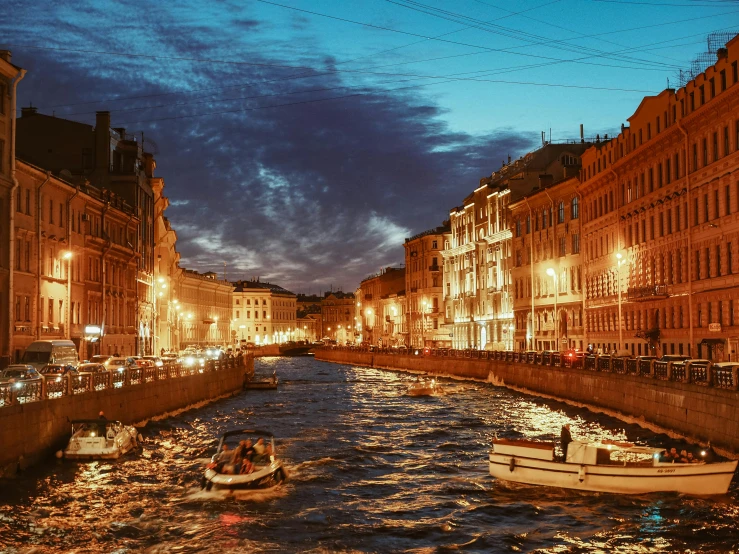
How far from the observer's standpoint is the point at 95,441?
35562mm

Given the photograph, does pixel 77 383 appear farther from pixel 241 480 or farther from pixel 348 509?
pixel 348 509

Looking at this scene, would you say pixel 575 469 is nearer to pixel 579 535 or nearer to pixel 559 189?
pixel 579 535

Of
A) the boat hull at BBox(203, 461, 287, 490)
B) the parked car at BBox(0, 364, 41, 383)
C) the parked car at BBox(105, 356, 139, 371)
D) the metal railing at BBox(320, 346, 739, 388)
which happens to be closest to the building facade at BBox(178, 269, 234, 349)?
the metal railing at BBox(320, 346, 739, 388)

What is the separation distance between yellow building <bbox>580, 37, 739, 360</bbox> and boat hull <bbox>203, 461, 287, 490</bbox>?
28.7 meters

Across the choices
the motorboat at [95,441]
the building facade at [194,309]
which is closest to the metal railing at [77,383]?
the motorboat at [95,441]

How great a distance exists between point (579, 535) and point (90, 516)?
13.1 metres

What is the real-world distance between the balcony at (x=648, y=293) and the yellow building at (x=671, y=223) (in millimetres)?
78

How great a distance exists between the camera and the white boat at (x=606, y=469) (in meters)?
28.5

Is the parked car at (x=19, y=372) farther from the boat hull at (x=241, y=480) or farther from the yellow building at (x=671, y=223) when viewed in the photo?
the yellow building at (x=671, y=223)

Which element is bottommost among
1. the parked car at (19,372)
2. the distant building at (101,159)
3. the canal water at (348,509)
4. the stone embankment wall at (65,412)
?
the canal water at (348,509)

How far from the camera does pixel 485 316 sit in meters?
117

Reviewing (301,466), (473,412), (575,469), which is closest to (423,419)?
(473,412)

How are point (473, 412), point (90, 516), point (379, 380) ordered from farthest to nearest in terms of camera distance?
point (379, 380) < point (473, 412) < point (90, 516)

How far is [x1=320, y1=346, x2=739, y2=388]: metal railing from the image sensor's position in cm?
3497
